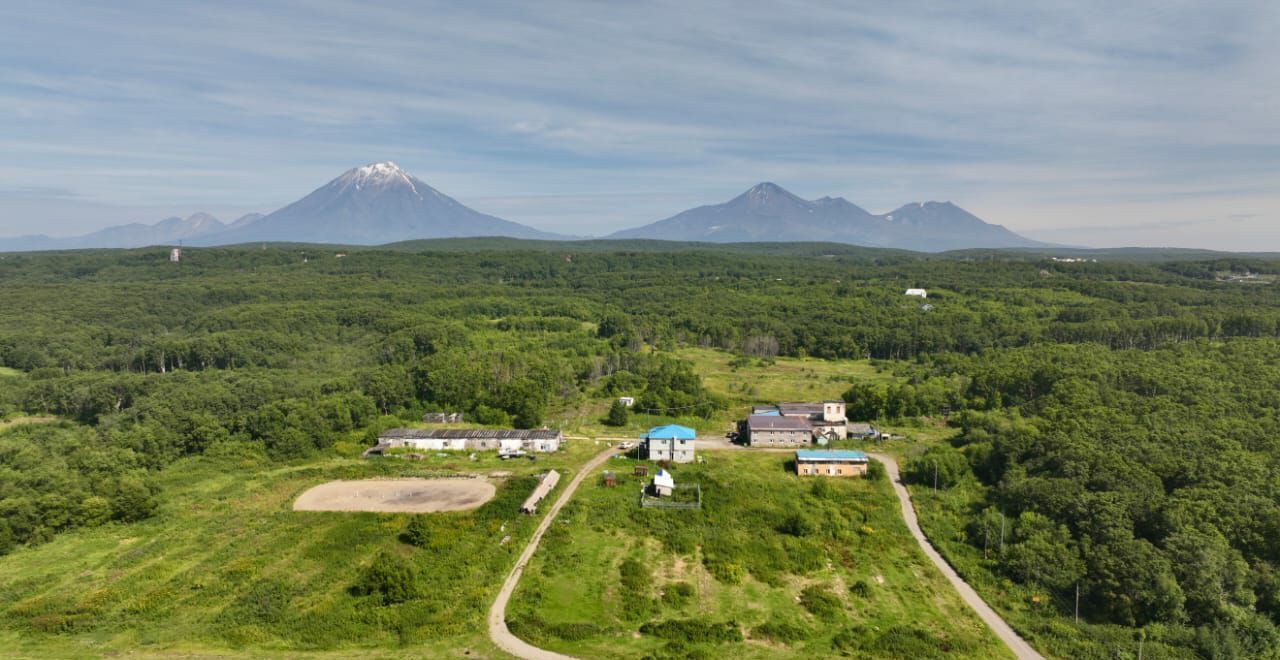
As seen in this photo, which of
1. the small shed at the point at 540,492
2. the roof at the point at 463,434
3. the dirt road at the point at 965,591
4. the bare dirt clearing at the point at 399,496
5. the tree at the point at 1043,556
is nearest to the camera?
the dirt road at the point at 965,591

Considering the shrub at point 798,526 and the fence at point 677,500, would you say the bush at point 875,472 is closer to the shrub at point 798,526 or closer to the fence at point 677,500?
the shrub at point 798,526

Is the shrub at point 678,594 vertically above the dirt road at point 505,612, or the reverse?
the dirt road at point 505,612

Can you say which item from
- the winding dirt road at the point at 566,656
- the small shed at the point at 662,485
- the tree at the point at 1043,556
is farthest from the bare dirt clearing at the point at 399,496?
the tree at the point at 1043,556

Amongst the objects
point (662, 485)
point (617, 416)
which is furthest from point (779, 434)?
point (662, 485)

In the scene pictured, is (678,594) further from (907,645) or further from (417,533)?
(417,533)

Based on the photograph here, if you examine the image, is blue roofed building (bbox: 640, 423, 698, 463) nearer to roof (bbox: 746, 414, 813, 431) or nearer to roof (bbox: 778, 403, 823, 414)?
roof (bbox: 746, 414, 813, 431)

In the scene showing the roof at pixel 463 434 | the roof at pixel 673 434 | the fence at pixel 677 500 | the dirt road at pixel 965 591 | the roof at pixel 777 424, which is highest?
the roof at pixel 673 434

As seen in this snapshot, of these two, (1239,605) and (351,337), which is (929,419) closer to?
(1239,605)
